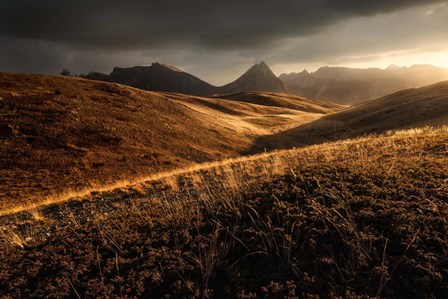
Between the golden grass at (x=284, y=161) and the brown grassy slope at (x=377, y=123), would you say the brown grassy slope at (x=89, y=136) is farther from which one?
the golden grass at (x=284, y=161)

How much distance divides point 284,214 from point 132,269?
3592 mm

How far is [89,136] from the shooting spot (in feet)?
130

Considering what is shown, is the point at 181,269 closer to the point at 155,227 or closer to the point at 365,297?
the point at 155,227

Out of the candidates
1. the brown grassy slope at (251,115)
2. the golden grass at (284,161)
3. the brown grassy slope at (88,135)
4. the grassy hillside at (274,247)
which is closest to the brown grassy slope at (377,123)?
the brown grassy slope at (251,115)

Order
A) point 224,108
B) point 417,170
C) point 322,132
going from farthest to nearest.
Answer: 1. point 224,108
2. point 322,132
3. point 417,170

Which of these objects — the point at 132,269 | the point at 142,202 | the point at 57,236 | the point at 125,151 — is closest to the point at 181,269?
the point at 132,269

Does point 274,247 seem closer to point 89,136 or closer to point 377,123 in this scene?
point 89,136

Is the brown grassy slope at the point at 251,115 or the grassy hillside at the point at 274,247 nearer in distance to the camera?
the grassy hillside at the point at 274,247

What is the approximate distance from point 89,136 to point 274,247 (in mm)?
37556

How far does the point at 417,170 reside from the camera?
9.52 m

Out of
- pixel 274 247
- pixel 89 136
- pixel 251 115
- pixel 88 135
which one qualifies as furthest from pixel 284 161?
pixel 251 115

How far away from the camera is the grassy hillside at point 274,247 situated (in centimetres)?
557

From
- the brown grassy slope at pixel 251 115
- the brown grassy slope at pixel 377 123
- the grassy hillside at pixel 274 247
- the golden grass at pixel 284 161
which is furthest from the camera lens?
the brown grassy slope at pixel 251 115

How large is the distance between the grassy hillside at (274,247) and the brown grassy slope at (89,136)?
20.6 meters
